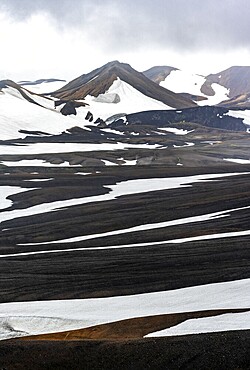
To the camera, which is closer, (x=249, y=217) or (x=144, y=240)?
(x=144, y=240)

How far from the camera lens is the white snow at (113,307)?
15422 millimetres

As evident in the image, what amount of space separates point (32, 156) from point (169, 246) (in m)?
46.4

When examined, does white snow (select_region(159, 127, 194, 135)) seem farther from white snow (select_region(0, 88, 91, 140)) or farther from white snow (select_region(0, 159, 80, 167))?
white snow (select_region(0, 159, 80, 167))

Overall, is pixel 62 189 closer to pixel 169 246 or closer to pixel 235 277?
pixel 169 246

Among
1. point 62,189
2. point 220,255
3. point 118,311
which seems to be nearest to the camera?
point 118,311

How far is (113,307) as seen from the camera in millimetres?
16578

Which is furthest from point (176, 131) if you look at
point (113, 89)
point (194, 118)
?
point (113, 89)

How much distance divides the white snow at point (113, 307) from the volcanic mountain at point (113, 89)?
138161 mm

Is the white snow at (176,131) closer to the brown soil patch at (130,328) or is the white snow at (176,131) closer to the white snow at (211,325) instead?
the brown soil patch at (130,328)

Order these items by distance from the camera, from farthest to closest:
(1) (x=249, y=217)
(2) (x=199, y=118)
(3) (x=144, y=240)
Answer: (2) (x=199, y=118) < (1) (x=249, y=217) < (3) (x=144, y=240)

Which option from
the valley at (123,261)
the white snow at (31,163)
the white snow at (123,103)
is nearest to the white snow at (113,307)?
the valley at (123,261)

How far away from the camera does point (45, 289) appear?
717 inches

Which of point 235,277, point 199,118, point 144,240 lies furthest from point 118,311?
point 199,118

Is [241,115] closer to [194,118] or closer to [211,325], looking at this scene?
[194,118]
